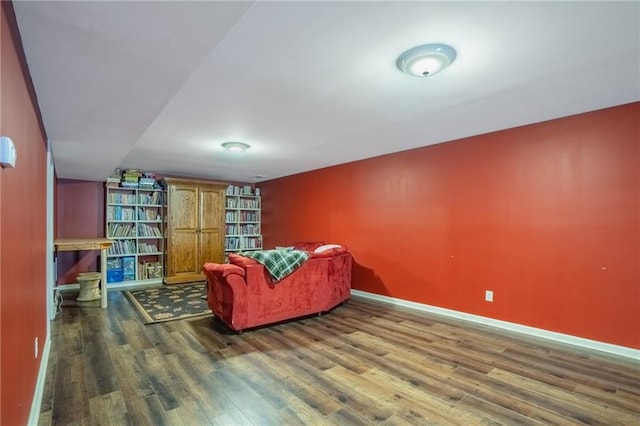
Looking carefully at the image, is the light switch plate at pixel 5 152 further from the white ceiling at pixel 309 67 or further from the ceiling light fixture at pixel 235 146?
the ceiling light fixture at pixel 235 146

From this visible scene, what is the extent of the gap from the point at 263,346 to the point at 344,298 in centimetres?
165

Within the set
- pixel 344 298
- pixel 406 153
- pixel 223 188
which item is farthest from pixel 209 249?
pixel 406 153

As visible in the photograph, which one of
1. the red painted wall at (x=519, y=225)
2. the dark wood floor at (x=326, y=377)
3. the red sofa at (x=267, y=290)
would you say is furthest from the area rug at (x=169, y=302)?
the red painted wall at (x=519, y=225)

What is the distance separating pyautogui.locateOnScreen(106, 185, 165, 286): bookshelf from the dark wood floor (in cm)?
208

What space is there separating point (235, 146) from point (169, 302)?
239cm

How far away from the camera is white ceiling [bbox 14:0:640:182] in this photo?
130 cm

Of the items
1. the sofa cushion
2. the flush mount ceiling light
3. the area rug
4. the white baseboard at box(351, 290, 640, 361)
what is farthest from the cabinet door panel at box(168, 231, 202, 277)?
the flush mount ceiling light

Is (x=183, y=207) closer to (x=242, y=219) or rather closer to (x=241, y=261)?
(x=242, y=219)

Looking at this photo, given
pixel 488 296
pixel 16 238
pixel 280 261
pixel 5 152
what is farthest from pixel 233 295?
pixel 488 296

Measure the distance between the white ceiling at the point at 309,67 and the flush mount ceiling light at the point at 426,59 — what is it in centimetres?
6

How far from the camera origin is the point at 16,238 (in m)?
1.43

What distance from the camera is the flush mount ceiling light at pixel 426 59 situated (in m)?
1.84

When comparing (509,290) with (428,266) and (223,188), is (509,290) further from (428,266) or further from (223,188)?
(223,188)

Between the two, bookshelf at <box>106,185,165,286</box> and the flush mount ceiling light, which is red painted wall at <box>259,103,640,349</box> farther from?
bookshelf at <box>106,185,165,286</box>
